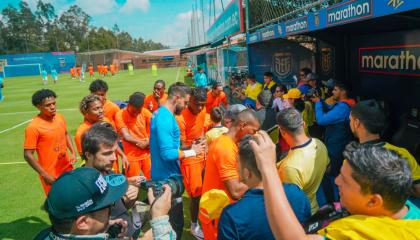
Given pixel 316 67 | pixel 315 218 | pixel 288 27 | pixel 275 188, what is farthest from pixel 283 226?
pixel 316 67

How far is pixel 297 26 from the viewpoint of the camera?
16.4ft

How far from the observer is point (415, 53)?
4230 mm

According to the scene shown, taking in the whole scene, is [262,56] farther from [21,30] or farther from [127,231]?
[21,30]

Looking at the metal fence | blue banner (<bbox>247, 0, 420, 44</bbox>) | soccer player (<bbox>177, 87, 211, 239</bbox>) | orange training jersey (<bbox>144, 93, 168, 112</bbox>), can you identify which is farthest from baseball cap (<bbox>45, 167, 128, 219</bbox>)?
orange training jersey (<bbox>144, 93, 168, 112</bbox>)

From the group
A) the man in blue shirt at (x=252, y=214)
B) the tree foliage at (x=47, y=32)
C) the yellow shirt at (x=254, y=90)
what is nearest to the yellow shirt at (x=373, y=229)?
the man in blue shirt at (x=252, y=214)

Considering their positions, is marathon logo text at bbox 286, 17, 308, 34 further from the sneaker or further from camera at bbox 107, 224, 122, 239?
camera at bbox 107, 224, 122, 239

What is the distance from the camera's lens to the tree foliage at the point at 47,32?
9438 cm

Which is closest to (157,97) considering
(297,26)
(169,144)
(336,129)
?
(297,26)

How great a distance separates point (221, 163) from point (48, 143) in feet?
8.58

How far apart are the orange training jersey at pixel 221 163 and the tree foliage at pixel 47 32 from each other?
9821cm

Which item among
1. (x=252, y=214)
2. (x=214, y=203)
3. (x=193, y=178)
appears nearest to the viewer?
(x=252, y=214)

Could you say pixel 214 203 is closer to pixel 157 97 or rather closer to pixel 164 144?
pixel 164 144

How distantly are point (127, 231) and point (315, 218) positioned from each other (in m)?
1.28

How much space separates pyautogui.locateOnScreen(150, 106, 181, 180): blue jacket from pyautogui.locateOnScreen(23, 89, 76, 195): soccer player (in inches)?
56.9
